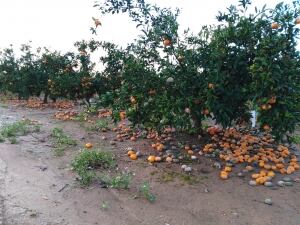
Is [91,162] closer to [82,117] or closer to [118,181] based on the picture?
[118,181]

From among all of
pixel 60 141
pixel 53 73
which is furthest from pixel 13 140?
pixel 53 73

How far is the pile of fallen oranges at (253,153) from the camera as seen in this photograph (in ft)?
15.5

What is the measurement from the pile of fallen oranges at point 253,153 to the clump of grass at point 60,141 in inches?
86.4

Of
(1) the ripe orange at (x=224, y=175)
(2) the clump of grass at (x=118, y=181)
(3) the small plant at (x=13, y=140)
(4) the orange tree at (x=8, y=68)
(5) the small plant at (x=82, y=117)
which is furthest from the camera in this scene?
(4) the orange tree at (x=8, y=68)

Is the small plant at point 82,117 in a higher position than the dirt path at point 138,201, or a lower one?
higher

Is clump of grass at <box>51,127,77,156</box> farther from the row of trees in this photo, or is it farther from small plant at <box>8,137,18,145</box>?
the row of trees

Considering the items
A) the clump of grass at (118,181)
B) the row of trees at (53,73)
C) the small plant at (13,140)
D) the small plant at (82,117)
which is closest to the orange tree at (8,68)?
the row of trees at (53,73)

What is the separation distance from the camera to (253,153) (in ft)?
17.6

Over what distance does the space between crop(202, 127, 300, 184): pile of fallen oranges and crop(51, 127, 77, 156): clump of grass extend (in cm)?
220

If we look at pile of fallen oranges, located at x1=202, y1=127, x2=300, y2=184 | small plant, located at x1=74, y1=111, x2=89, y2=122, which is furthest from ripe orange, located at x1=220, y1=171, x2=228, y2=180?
small plant, located at x1=74, y1=111, x2=89, y2=122

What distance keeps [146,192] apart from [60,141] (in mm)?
2688

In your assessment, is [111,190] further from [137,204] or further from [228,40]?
[228,40]

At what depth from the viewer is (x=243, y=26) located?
4613 mm

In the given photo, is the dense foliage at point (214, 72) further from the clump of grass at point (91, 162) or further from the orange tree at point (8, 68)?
the orange tree at point (8, 68)
